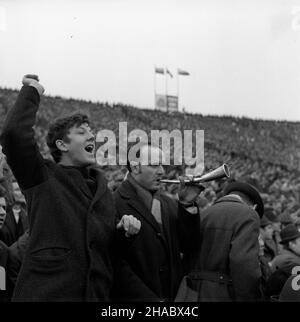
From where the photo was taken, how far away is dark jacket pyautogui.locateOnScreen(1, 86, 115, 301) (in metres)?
2.62

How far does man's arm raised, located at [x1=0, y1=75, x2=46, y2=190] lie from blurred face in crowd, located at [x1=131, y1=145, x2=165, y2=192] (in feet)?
2.76

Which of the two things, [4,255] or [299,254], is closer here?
[4,255]

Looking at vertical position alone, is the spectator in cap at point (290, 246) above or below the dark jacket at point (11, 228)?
below

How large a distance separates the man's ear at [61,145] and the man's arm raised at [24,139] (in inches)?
9.2

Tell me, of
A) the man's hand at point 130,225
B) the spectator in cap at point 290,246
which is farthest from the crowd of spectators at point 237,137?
the man's hand at point 130,225

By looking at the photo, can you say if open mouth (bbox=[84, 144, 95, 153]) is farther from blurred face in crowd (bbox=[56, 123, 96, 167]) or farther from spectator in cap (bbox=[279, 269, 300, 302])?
spectator in cap (bbox=[279, 269, 300, 302])

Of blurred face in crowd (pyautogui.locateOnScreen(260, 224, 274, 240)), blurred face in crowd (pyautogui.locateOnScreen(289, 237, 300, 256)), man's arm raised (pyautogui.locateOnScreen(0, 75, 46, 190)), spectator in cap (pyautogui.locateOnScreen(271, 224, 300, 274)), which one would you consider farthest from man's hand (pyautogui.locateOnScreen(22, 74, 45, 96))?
blurred face in crowd (pyautogui.locateOnScreen(260, 224, 274, 240))

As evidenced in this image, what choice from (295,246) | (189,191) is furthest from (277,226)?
(189,191)

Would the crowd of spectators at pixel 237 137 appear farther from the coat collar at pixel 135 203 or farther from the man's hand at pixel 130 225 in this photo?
the man's hand at pixel 130 225

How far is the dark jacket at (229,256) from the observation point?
3.16 metres

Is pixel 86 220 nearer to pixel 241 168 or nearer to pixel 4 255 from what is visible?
pixel 4 255

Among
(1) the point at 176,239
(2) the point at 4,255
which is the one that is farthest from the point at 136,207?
(2) the point at 4,255

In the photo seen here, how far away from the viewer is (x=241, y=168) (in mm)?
17562
